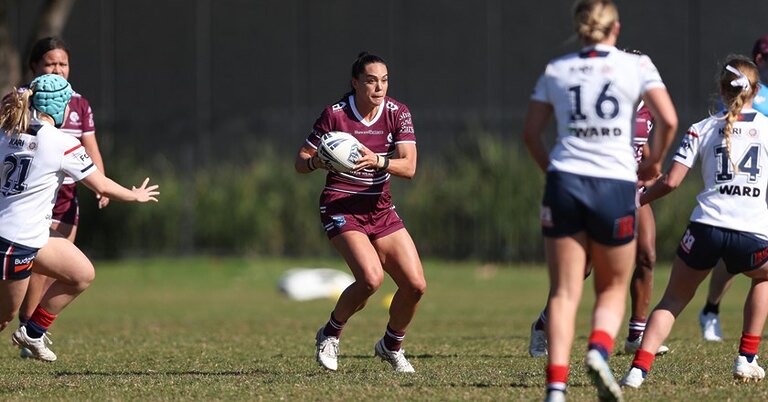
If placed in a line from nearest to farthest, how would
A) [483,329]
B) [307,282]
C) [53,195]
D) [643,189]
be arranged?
[53,195] < [643,189] < [483,329] < [307,282]

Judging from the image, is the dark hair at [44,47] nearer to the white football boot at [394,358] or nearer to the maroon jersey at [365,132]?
the maroon jersey at [365,132]

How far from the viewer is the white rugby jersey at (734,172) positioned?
7258mm

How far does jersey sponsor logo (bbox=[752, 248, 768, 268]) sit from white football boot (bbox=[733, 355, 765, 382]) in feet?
1.99

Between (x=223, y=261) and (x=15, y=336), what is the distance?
14787mm

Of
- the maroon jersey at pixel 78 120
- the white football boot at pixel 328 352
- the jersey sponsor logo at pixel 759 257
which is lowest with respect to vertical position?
the white football boot at pixel 328 352

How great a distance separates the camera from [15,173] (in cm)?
778

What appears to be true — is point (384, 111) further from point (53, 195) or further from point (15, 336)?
point (15, 336)

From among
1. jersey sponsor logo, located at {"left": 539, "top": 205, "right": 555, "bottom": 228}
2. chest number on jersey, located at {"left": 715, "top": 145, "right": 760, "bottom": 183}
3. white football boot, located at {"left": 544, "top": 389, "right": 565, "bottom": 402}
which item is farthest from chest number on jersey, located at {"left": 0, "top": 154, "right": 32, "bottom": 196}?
chest number on jersey, located at {"left": 715, "top": 145, "right": 760, "bottom": 183}

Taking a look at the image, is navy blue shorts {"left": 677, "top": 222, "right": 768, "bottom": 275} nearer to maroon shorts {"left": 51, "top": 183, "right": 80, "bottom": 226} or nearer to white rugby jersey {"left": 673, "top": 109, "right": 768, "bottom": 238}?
white rugby jersey {"left": 673, "top": 109, "right": 768, "bottom": 238}

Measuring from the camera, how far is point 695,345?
10062 mm

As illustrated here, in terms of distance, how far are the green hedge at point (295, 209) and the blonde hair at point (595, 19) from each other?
52.6ft

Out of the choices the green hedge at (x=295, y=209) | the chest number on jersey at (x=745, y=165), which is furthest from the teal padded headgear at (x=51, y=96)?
the green hedge at (x=295, y=209)

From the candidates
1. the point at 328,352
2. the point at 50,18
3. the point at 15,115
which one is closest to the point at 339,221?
the point at 328,352

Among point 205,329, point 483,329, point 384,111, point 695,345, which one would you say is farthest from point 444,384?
point 205,329
